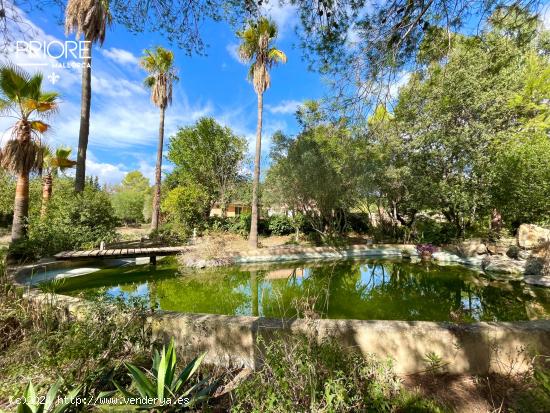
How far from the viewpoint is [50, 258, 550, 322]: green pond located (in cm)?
543

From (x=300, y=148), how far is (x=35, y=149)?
403 inches

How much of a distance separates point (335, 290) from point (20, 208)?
1042 centimetres

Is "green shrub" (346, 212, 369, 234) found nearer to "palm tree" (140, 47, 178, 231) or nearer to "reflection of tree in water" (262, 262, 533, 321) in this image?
"reflection of tree in water" (262, 262, 533, 321)

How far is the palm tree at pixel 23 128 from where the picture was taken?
7883mm

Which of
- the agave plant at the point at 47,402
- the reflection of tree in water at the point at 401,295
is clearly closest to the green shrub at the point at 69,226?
the reflection of tree in water at the point at 401,295

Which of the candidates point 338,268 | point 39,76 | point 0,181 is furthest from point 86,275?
point 0,181

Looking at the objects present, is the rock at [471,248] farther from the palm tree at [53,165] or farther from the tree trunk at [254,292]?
the palm tree at [53,165]

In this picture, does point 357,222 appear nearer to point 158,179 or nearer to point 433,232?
point 433,232

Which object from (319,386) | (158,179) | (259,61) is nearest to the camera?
(319,386)

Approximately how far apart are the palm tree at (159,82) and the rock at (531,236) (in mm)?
17077

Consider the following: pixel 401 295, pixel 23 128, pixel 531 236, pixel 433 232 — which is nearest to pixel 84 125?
pixel 23 128

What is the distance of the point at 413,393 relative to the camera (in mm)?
2287

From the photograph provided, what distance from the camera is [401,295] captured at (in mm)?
6742

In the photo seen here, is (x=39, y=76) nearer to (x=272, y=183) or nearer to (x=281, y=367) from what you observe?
(x=272, y=183)
